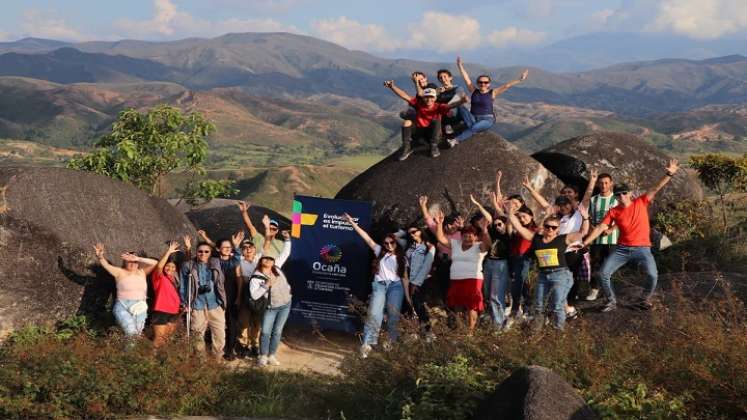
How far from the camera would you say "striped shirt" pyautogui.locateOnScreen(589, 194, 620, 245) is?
1214cm

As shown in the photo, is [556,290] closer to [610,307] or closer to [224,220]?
[610,307]

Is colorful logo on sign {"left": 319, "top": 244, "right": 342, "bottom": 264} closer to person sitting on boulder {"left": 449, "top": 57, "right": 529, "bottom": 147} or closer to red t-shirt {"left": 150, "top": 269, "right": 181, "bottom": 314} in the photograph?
red t-shirt {"left": 150, "top": 269, "right": 181, "bottom": 314}

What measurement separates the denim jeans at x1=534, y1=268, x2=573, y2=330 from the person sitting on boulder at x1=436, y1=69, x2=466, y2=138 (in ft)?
16.5

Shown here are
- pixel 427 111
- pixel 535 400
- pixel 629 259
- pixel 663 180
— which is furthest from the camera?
pixel 427 111

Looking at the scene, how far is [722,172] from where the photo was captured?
Answer: 18391 millimetres

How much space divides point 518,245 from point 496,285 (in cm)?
72

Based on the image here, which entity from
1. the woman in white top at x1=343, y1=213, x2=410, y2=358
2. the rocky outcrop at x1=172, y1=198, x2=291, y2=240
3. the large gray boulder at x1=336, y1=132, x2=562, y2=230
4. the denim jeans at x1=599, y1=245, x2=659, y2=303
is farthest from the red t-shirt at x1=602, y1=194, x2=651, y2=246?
the rocky outcrop at x1=172, y1=198, x2=291, y2=240

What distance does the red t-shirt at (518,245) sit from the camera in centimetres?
1116

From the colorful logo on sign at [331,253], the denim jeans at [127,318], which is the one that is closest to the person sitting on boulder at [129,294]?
the denim jeans at [127,318]

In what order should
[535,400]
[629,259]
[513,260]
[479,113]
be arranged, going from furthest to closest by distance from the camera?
[479,113] < [513,260] < [629,259] < [535,400]

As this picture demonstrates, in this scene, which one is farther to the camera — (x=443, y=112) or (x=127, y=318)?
(x=443, y=112)

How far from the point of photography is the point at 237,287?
476 inches

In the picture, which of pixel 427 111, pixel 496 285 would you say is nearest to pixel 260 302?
pixel 496 285

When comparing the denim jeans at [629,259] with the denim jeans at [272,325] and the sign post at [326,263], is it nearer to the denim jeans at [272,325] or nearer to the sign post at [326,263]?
the sign post at [326,263]
